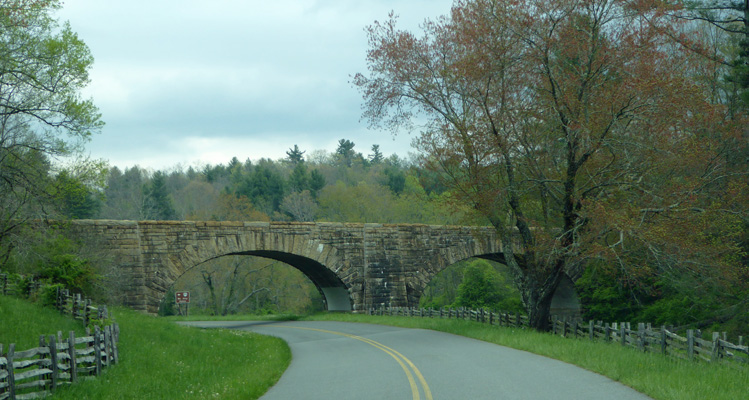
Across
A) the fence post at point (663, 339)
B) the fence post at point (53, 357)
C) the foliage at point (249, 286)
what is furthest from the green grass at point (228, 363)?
the foliage at point (249, 286)

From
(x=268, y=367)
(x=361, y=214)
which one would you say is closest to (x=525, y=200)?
(x=268, y=367)

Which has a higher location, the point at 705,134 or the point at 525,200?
the point at 705,134

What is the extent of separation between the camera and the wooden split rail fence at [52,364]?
998 centimetres

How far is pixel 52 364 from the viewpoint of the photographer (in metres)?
11.2

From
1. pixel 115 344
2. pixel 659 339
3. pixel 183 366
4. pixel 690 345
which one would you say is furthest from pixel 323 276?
pixel 690 345

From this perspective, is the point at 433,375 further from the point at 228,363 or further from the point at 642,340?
the point at 642,340

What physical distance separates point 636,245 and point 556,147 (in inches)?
164

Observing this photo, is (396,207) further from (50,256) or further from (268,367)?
(268,367)

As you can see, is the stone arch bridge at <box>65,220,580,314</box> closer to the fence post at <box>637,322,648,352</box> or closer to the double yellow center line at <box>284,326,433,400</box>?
the double yellow center line at <box>284,326,433,400</box>

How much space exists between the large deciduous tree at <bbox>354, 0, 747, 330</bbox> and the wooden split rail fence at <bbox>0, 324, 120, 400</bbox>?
1214 centimetres

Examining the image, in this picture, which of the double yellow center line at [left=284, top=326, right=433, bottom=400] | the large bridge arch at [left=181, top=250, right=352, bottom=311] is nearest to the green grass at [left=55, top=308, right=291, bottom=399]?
the double yellow center line at [left=284, top=326, right=433, bottom=400]

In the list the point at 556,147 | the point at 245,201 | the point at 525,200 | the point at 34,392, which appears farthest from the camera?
the point at 245,201

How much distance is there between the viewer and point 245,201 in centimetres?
6562

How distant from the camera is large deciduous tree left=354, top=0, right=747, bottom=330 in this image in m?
18.1
